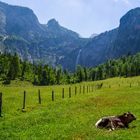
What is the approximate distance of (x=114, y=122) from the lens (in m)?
31.9

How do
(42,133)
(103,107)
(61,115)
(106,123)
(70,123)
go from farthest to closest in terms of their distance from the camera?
(103,107), (61,115), (70,123), (106,123), (42,133)

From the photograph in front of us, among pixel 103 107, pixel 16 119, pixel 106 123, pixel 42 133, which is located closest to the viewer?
pixel 42 133

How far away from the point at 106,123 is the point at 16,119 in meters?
9.41

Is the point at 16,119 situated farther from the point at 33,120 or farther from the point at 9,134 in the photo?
the point at 9,134

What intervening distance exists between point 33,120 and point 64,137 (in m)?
8.58

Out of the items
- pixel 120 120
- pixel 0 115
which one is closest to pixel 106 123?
pixel 120 120

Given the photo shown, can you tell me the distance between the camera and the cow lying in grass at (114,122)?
31.5 metres

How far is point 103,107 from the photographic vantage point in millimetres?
47531

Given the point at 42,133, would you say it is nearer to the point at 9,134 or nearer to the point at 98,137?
the point at 9,134

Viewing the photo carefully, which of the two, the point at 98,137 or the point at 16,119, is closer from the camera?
the point at 98,137

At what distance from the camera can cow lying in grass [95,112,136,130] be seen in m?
31.5

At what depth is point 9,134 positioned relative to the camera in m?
29.6

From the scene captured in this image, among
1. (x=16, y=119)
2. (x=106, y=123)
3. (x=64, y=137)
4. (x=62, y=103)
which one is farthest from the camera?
(x=62, y=103)

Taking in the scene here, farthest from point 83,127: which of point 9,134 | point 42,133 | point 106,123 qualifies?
point 9,134
